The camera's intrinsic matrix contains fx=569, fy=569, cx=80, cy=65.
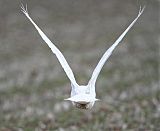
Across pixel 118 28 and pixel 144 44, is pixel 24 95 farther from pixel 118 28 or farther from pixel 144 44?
pixel 118 28

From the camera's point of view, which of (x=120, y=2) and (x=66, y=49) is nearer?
(x=66, y=49)

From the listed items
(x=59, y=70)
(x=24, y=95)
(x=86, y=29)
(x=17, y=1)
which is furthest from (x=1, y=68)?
(x=17, y=1)

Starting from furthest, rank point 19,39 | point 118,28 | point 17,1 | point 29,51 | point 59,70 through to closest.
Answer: point 17,1 < point 118,28 < point 19,39 < point 29,51 < point 59,70

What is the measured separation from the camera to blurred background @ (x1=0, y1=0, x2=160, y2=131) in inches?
476

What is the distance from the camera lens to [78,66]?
19.1m

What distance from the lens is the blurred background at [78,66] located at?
39.7 ft

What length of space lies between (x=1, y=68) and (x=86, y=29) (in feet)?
31.1

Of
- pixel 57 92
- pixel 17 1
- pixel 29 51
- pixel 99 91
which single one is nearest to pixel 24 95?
pixel 57 92

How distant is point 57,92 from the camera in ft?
49.2

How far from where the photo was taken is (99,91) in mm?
15258

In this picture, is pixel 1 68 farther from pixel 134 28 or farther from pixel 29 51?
pixel 134 28

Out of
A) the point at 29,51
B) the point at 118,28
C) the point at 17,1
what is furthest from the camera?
the point at 17,1

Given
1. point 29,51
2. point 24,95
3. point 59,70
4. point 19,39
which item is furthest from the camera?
point 19,39

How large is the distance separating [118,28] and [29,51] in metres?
5.96
